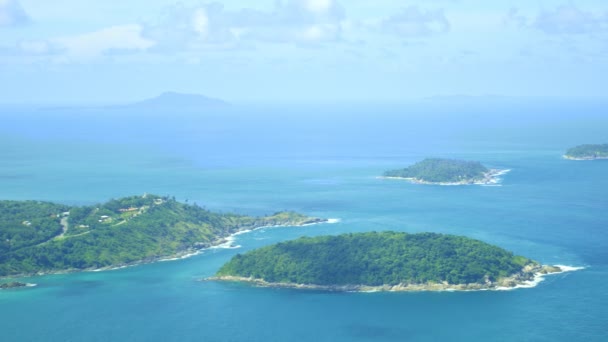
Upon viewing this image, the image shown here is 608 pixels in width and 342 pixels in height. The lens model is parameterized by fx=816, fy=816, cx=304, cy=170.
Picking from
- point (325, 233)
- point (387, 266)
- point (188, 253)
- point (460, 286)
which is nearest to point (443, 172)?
point (325, 233)

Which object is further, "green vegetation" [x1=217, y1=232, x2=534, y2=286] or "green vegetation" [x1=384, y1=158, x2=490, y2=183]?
"green vegetation" [x1=384, y1=158, x2=490, y2=183]

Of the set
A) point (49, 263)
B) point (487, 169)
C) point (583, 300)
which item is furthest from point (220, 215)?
point (487, 169)

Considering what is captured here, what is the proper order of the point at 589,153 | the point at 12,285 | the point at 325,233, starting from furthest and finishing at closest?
the point at 589,153, the point at 325,233, the point at 12,285

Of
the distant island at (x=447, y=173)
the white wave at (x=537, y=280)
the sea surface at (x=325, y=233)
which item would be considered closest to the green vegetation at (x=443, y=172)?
the distant island at (x=447, y=173)

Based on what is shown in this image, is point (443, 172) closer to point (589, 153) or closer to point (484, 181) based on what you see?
point (484, 181)

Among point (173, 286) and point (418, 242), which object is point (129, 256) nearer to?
point (173, 286)

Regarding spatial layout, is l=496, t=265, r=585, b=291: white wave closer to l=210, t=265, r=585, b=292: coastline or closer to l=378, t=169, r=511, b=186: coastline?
l=210, t=265, r=585, b=292: coastline

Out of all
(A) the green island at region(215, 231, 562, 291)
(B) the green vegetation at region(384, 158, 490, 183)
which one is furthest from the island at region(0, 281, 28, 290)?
(B) the green vegetation at region(384, 158, 490, 183)
